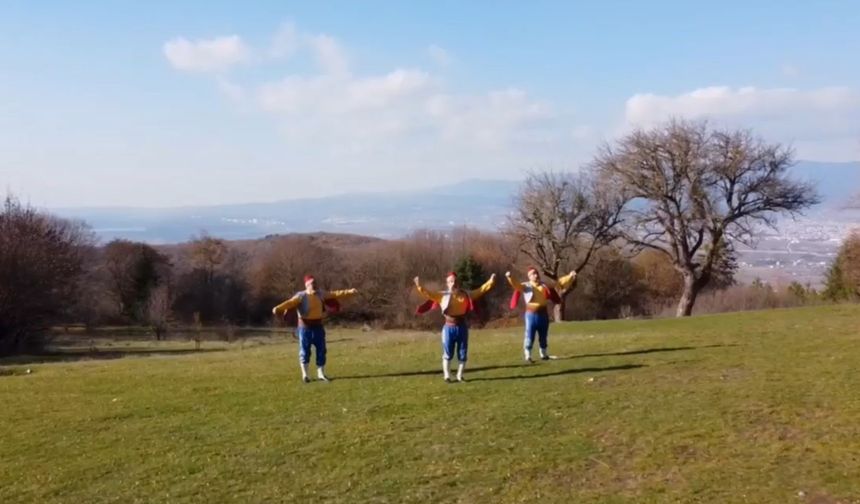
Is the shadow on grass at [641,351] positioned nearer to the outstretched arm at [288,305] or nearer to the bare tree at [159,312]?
the outstretched arm at [288,305]

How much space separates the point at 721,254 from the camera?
45719mm

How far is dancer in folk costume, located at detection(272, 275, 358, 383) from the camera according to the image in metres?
18.1

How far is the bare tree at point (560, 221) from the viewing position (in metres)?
49.7

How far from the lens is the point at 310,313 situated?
1816 cm

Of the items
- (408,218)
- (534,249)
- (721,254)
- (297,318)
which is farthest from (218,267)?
(408,218)

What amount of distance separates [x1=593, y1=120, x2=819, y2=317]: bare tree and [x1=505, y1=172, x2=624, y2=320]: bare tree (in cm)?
357

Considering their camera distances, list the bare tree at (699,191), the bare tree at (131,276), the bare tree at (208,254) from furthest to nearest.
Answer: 1. the bare tree at (208,254)
2. the bare tree at (131,276)
3. the bare tree at (699,191)

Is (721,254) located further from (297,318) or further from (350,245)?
(350,245)

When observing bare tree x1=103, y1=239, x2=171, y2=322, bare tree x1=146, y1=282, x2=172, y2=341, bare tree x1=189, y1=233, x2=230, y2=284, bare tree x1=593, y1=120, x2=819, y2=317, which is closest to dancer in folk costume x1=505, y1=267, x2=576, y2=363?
bare tree x1=593, y1=120, x2=819, y2=317

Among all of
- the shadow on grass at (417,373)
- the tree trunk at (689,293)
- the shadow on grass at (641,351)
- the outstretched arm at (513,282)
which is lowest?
the shadow on grass at (417,373)

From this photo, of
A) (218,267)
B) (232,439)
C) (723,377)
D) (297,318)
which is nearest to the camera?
(232,439)

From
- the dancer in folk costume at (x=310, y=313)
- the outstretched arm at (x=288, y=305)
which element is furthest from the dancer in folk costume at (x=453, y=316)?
the outstretched arm at (x=288, y=305)

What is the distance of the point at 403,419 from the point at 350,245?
93.7 metres

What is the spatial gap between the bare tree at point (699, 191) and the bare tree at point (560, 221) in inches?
141
